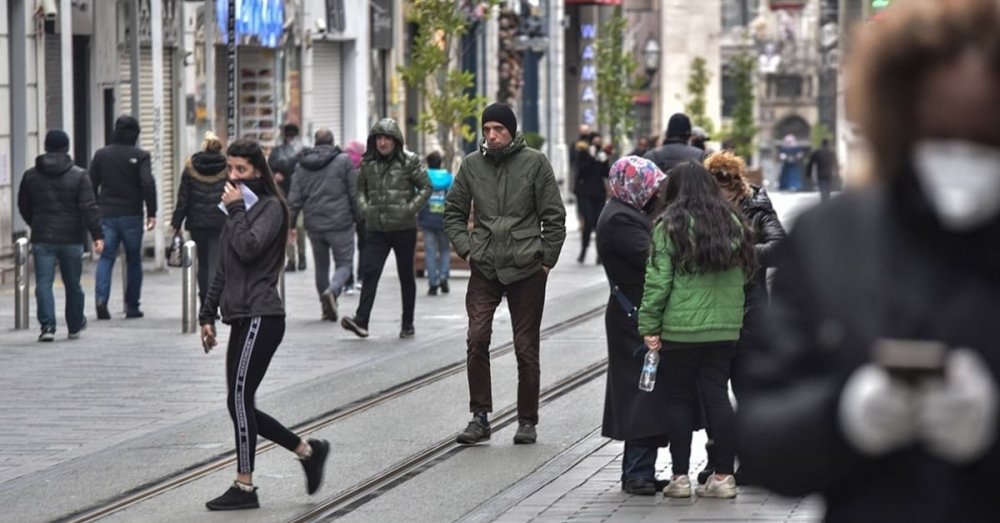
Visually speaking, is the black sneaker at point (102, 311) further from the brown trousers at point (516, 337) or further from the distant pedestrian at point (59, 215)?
the brown trousers at point (516, 337)

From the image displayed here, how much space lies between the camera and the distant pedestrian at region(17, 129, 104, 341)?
1794 centimetres

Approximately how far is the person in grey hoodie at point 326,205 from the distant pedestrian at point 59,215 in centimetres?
245

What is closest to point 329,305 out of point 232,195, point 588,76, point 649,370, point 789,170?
point 232,195

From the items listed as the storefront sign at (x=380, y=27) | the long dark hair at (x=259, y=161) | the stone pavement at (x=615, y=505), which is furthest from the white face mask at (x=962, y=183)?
the storefront sign at (x=380, y=27)

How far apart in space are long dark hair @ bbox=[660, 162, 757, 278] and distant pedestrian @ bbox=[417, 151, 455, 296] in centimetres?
1375

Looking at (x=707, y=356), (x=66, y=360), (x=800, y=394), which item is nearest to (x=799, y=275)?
(x=800, y=394)

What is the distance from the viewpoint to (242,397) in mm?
9297

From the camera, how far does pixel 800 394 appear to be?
3.00 metres

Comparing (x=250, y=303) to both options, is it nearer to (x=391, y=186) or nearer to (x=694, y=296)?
(x=694, y=296)

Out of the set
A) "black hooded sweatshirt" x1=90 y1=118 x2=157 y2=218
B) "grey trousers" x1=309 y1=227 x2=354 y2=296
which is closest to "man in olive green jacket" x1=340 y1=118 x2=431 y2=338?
"grey trousers" x1=309 y1=227 x2=354 y2=296

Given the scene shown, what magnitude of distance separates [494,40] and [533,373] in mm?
38216

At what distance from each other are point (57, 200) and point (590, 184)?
12485mm

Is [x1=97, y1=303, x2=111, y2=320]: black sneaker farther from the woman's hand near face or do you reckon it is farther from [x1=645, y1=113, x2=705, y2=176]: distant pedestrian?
the woman's hand near face

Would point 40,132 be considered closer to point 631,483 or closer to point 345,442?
point 345,442
